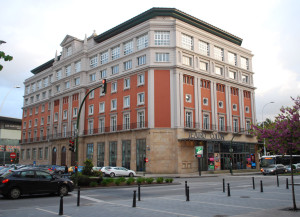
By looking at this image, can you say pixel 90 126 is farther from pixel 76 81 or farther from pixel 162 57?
pixel 162 57

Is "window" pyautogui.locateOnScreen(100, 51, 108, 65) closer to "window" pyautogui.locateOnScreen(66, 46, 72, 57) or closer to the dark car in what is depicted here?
"window" pyautogui.locateOnScreen(66, 46, 72, 57)

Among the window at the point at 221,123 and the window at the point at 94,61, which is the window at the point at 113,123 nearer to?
the window at the point at 94,61

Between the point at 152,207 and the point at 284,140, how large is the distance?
570 centimetres

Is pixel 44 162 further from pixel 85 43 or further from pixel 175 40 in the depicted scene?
pixel 175 40

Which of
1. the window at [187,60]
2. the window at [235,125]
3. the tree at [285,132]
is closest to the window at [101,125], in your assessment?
the window at [187,60]

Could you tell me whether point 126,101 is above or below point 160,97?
above

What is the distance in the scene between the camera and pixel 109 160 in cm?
4834

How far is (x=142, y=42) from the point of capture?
4659cm

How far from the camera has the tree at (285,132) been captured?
1077cm

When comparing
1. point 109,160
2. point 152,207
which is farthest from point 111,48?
point 152,207

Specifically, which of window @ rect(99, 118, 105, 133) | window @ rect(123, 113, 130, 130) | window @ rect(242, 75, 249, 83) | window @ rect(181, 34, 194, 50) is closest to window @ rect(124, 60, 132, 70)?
window @ rect(123, 113, 130, 130)

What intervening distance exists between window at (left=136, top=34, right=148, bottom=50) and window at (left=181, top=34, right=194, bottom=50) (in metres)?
5.62

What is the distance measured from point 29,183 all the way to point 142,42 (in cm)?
3478

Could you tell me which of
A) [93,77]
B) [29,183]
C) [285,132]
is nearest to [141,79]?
[93,77]
